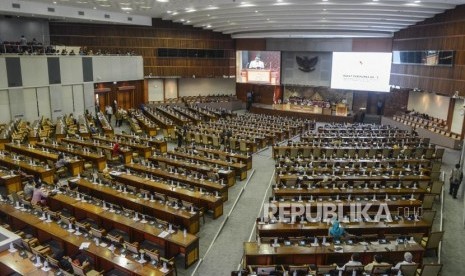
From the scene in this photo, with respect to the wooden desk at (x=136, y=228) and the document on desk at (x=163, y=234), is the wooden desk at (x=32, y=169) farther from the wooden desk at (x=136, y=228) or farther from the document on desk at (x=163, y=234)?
the document on desk at (x=163, y=234)

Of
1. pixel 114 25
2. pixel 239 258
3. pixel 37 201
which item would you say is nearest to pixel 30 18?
pixel 114 25

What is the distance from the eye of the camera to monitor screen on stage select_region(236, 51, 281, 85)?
1334 inches

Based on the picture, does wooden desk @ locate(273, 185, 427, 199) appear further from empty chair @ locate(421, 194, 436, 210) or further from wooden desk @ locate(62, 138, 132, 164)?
wooden desk @ locate(62, 138, 132, 164)

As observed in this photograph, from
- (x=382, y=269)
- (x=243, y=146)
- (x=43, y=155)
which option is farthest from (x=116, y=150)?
(x=382, y=269)

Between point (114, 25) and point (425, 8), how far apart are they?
2201cm

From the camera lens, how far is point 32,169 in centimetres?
1324

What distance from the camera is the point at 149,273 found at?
23.4 ft

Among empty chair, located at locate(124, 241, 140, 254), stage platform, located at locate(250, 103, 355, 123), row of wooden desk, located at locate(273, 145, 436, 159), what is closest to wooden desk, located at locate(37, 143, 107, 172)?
row of wooden desk, located at locate(273, 145, 436, 159)

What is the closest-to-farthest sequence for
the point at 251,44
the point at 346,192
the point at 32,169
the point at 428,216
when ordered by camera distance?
the point at 428,216 < the point at 346,192 < the point at 32,169 < the point at 251,44

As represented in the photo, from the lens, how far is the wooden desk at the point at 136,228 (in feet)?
27.7

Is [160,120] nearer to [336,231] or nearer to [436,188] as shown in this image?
[436,188]

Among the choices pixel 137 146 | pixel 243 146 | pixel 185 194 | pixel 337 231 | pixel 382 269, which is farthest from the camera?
pixel 243 146

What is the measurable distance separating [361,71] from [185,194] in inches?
899

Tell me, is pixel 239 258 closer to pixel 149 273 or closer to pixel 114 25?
pixel 149 273
